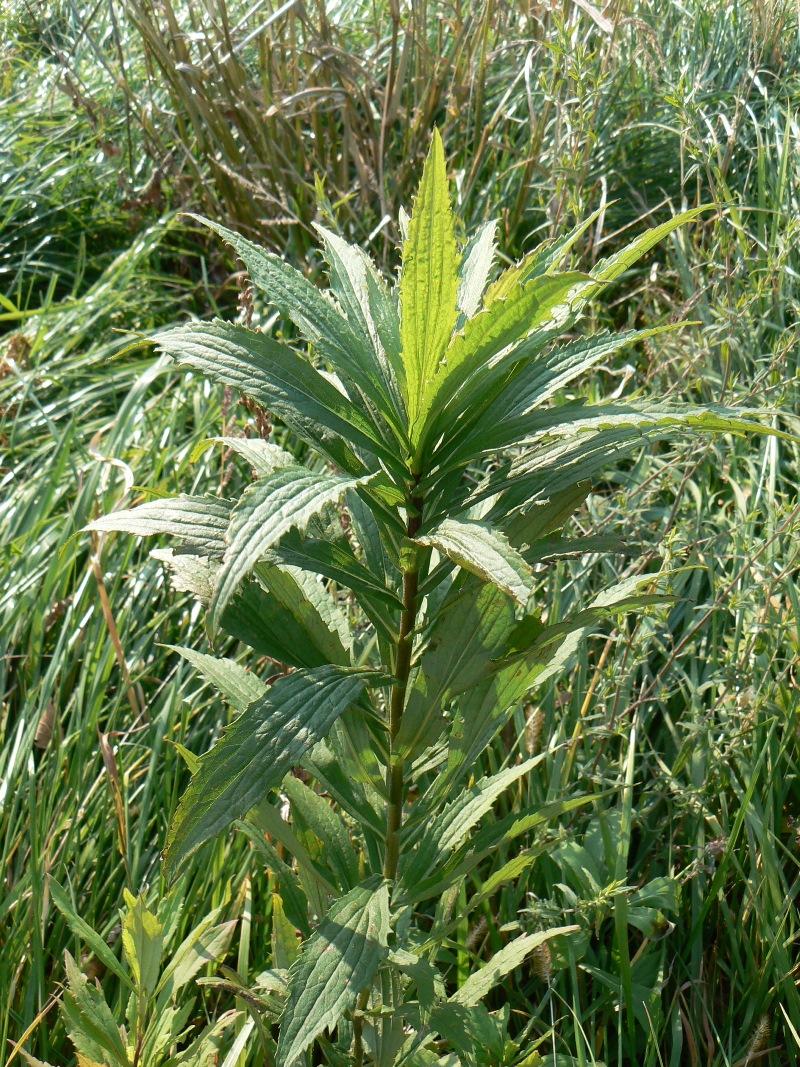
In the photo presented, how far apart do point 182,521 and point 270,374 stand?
0.63ft

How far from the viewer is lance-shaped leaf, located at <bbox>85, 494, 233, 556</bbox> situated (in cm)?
100

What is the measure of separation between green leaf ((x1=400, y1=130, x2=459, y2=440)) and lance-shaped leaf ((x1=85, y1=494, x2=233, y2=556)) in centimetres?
26

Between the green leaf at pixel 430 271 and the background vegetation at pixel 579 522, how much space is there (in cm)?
34

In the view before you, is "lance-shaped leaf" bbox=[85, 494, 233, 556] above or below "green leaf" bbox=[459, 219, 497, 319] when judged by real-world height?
below

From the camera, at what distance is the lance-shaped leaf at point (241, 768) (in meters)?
0.98

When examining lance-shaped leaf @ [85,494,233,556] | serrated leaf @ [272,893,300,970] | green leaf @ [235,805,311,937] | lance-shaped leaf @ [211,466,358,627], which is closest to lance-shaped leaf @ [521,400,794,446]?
lance-shaped leaf @ [211,466,358,627]

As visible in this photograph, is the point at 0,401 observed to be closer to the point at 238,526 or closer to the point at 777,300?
the point at 777,300

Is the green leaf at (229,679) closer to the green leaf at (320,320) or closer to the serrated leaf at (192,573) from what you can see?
the serrated leaf at (192,573)

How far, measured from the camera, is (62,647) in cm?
220

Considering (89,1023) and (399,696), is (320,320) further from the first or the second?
(89,1023)

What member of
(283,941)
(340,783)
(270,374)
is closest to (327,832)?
(340,783)

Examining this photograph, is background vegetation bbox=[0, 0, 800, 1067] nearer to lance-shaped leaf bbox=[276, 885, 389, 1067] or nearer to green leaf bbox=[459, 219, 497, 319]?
green leaf bbox=[459, 219, 497, 319]

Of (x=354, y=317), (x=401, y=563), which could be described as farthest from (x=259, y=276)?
(x=401, y=563)

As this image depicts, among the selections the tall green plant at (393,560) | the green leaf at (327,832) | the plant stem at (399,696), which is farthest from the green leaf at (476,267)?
the green leaf at (327,832)
